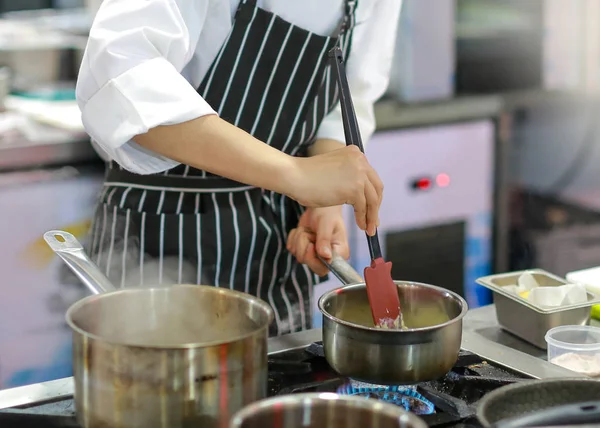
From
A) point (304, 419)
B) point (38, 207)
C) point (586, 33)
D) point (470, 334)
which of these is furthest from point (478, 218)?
point (304, 419)

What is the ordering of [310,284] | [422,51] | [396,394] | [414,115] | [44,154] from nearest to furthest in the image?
1. [396,394]
2. [310,284]
3. [44,154]
4. [414,115]
5. [422,51]

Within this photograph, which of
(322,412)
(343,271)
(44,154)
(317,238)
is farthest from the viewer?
(44,154)

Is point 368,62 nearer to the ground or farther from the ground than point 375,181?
farther from the ground

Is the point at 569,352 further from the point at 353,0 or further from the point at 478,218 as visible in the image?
the point at 478,218

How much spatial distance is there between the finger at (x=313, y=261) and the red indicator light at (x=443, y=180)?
4.29ft

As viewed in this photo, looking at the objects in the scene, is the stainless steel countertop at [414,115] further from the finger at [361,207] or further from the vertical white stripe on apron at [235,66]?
the finger at [361,207]

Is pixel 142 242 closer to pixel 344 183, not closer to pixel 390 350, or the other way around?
pixel 344 183

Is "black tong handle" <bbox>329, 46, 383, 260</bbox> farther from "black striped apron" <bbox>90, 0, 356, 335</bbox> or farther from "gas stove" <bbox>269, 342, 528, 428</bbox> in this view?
"black striped apron" <bbox>90, 0, 356, 335</bbox>

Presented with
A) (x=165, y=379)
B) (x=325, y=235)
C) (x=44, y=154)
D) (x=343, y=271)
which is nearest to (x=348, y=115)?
(x=343, y=271)

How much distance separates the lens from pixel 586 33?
3252 mm

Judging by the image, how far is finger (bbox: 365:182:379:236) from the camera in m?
1.26

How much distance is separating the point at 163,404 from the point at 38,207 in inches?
57.9

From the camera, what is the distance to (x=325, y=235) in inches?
60.3

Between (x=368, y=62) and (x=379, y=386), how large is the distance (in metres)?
0.82
